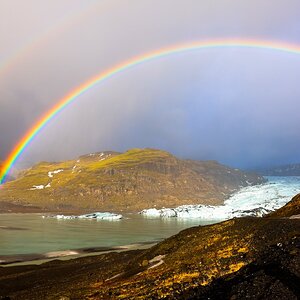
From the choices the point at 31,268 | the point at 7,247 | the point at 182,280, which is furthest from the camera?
the point at 7,247

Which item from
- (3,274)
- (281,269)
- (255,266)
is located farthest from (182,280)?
(3,274)

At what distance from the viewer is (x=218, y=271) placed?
3181 centimetres

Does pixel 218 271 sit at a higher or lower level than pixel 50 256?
higher

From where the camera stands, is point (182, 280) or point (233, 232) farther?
point (233, 232)

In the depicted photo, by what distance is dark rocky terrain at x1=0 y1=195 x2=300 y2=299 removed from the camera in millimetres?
27359

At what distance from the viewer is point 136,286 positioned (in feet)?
109

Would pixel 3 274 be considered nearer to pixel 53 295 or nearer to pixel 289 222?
pixel 53 295

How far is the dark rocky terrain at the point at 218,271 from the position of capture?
27359 millimetres

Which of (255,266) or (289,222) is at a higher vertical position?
(289,222)

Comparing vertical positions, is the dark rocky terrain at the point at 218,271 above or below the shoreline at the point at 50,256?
above

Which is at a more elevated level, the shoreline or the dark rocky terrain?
the dark rocky terrain

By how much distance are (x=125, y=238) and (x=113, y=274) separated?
91.1 metres

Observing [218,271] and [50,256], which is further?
[50,256]

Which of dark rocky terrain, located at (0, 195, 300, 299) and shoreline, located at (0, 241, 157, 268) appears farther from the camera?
shoreline, located at (0, 241, 157, 268)
